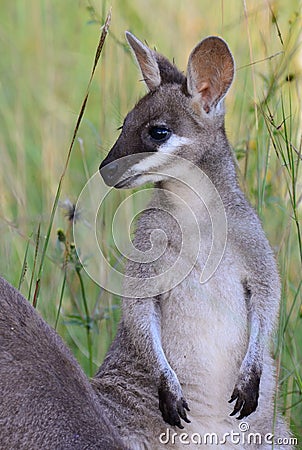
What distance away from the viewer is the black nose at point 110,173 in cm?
394

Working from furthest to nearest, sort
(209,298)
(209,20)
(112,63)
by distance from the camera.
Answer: (209,20)
(112,63)
(209,298)

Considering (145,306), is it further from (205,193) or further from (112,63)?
(112,63)

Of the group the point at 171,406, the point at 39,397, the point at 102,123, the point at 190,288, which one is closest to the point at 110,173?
the point at 190,288

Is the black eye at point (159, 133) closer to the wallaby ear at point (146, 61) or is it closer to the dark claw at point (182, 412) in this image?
the wallaby ear at point (146, 61)

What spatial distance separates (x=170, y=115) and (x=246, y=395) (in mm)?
1122

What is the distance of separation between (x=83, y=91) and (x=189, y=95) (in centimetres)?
370

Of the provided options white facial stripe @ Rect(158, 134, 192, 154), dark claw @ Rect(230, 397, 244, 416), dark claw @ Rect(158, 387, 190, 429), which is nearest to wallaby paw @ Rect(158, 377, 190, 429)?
dark claw @ Rect(158, 387, 190, 429)

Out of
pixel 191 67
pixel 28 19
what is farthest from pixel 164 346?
pixel 28 19

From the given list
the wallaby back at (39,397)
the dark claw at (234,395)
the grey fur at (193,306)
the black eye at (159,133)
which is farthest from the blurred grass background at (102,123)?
the wallaby back at (39,397)

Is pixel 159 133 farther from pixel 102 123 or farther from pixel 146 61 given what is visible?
pixel 102 123

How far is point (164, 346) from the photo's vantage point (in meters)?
4.14

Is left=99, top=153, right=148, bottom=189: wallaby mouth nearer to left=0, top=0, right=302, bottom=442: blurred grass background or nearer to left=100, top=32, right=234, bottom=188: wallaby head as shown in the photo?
left=100, top=32, right=234, bottom=188: wallaby head

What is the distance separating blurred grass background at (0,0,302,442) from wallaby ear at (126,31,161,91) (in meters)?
0.44

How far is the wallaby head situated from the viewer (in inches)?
157
